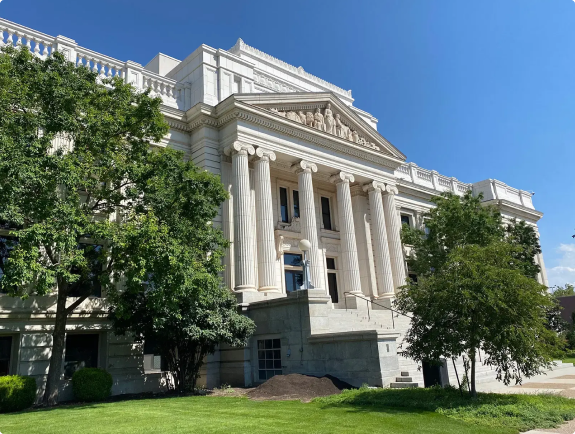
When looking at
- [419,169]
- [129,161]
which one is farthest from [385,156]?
[129,161]

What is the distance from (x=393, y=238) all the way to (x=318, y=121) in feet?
29.8

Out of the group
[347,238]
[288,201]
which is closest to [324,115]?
[288,201]

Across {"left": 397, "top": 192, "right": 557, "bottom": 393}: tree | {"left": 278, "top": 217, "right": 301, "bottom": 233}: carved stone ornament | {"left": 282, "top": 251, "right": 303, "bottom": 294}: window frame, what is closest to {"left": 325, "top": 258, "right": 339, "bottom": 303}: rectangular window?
{"left": 282, "top": 251, "right": 303, "bottom": 294}: window frame

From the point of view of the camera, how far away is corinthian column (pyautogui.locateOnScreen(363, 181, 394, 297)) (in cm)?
2948

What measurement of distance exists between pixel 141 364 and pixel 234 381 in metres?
3.89

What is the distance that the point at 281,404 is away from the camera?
13.3 m

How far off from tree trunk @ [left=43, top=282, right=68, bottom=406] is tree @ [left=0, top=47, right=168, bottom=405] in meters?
0.03

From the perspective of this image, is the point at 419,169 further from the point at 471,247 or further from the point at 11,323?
the point at 11,323

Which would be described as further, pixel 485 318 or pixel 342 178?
pixel 342 178

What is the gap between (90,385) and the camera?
16359 mm

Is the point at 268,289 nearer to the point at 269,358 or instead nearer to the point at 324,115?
the point at 269,358

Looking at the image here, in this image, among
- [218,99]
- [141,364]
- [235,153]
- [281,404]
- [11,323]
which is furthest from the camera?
[218,99]

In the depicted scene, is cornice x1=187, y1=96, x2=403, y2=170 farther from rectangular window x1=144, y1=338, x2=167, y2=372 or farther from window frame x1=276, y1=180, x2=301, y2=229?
rectangular window x1=144, y1=338, x2=167, y2=372

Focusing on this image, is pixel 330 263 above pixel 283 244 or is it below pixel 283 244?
below
